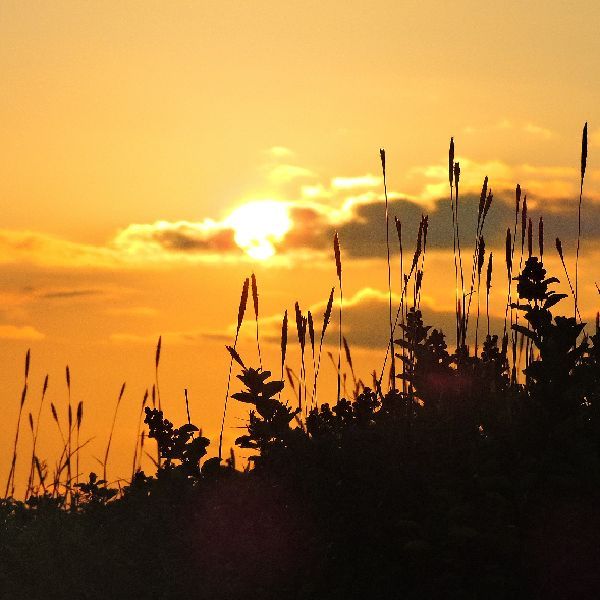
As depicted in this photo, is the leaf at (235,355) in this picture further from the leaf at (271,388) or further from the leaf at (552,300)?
the leaf at (552,300)

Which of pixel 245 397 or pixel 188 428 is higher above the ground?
pixel 245 397

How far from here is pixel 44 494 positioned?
7172 millimetres

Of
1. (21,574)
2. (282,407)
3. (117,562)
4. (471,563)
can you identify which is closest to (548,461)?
(471,563)

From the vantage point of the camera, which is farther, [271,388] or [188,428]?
[188,428]

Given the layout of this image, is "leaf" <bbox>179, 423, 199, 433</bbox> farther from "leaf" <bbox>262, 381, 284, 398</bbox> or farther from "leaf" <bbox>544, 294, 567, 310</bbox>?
"leaf" <bbox>544, 294, 567, 310</bbox>

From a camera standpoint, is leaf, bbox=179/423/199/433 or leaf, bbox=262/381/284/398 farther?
leaf, bbox=179/423/199/433

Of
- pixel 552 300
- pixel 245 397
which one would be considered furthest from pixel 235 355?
pixel 552 300

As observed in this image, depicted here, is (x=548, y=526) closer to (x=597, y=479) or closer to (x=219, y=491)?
(x=597, y=479)

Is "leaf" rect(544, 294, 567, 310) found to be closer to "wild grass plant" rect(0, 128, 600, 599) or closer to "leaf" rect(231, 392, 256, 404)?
"wild grass plant" rect(0, 128, 600, 599)

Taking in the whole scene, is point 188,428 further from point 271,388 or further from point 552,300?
point 552,300

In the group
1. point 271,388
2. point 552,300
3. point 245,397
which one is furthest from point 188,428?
point 552,300

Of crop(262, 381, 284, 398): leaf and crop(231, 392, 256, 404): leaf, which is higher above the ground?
crop(262, 381, 284, 398): leaf

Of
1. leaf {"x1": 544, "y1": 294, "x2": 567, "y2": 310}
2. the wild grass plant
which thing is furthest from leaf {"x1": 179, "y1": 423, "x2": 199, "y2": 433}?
leaf {"x1": 544, "y1": 294, "x2": 567, "y2": 310}

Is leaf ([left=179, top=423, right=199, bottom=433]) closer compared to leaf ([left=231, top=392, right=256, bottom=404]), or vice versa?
leaf ([left=231, top=392, right=256, bottom=404])
